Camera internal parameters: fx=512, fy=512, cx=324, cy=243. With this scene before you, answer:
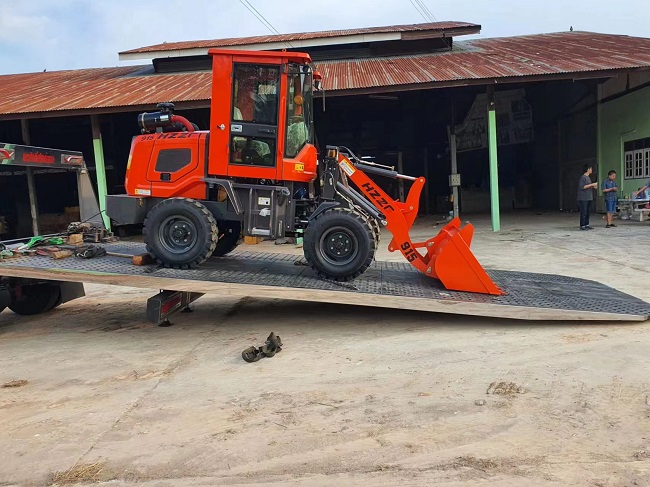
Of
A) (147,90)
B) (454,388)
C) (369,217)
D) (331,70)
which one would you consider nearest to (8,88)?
(147,90)

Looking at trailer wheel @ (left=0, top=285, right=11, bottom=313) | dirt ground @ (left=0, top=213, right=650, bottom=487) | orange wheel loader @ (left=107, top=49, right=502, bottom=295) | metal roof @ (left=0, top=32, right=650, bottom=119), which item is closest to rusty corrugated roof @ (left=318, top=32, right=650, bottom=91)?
metal roof @ (left=0, top=32, right=650, bottom=119)

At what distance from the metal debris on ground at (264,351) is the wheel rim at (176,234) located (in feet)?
5.88

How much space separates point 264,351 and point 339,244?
169 cm

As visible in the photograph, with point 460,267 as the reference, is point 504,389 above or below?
below

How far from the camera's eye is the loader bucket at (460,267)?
576 centimetres

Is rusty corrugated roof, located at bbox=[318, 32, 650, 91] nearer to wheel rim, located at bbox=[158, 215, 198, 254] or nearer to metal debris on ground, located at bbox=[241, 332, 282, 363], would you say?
wheel rim, located at bbox=[158, 215, 198, 254]

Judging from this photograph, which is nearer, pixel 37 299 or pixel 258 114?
pixel 258 114

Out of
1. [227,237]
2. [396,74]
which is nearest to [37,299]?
[227,237]

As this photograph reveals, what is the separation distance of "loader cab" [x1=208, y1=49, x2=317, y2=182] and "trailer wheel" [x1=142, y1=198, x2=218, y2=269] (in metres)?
0.56

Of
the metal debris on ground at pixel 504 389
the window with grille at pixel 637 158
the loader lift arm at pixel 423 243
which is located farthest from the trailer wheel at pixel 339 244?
the window with grille at pixel 637 158

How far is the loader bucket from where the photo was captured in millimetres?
5756

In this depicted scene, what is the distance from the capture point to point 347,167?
6.23 metres

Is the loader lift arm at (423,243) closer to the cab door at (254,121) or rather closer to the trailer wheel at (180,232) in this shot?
the cab door at (254,121)

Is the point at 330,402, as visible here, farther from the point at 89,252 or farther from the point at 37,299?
the point at 37,299
